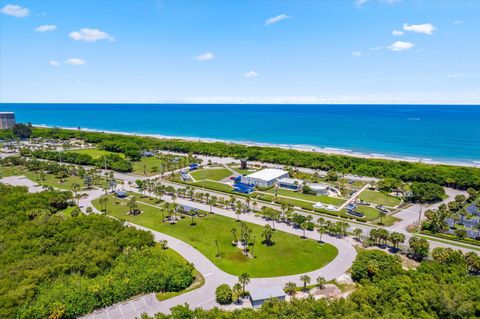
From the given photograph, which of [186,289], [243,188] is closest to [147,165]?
[243,188]

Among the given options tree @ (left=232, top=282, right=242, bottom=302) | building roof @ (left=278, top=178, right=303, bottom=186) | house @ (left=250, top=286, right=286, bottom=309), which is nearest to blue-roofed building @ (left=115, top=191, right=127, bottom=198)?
building roof @ (left=278, top=178, right=303, bottom=186)

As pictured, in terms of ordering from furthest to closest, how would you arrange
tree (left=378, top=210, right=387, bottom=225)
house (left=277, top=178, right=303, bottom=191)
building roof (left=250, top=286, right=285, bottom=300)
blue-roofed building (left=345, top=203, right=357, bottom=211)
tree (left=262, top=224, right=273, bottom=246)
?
house (left=277, top=178, right=303, bottom=191) → blue-roofed building (left=345, top=203, right=357, bottom=211) → tree (left=378, top=210, right=387, bottom=225) → tree (left=262, top=224, right=273, bottom=246) → building roof (left=250, top=286, right=285, bottom=300)

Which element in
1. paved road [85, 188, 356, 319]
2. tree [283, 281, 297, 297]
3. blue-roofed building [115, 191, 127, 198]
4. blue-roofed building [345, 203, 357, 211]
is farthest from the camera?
blue-roofed building [115, 191, 127, 198]

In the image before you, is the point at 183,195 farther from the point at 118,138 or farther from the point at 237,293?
the point at 118,138

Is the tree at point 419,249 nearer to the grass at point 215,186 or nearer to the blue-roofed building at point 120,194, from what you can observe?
the grass at point 215,186

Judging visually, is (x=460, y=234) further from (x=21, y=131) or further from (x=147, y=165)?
(x=21, y=131)

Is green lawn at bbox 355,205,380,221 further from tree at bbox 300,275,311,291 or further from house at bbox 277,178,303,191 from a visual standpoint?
tree at bbox 300,275,311,291

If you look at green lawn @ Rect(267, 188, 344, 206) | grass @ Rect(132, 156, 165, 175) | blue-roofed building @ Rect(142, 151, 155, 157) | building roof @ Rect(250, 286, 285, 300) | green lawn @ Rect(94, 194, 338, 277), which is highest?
blue-roofed building @ Rect(142, 151, 155, 157)
